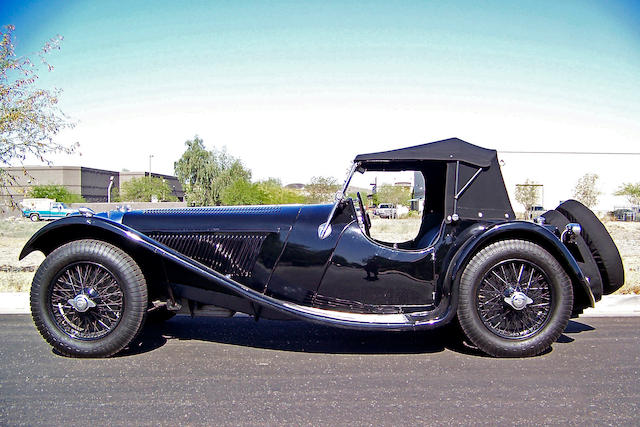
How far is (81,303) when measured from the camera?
3.57 m

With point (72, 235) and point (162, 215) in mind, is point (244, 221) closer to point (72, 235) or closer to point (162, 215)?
point (162, 215)

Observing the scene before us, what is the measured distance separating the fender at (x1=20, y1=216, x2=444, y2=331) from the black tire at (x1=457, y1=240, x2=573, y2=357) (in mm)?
383

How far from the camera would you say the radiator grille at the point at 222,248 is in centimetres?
386

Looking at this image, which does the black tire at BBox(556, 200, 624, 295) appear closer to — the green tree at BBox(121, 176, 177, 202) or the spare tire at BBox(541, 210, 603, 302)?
the spare tire at BBox(541, 210, 603, 302)

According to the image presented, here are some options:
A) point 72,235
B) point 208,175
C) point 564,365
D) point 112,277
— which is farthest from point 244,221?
point 208,175

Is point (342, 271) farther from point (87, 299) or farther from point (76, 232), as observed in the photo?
point (76, 232)

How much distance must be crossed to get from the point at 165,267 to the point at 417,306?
6.91 ft

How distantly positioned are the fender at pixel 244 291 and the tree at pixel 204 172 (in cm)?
4597

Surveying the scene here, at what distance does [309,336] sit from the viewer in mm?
4227

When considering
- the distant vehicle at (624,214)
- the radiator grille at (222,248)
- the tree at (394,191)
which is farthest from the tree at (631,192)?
the radiator grille at (222,248)

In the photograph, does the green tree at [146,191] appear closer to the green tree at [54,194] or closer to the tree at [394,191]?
the green tree at [54,194]

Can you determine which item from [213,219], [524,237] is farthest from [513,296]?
[213,219]

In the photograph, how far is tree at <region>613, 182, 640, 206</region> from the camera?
4278cm

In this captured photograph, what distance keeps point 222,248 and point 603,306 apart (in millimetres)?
4468
